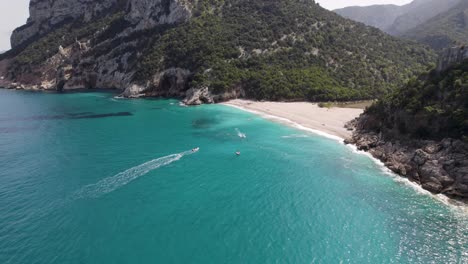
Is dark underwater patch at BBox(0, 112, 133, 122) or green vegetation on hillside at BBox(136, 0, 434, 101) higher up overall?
green vegetation on hillside at BBox(136, 0, 434, 101)

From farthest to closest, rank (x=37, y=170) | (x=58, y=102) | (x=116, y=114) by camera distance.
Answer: (x=58, y=102)
(x=116, y=114)
(x=37, y=170)

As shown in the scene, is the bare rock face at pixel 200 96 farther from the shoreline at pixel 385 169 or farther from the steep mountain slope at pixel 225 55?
the shoreline at pixel 385 169

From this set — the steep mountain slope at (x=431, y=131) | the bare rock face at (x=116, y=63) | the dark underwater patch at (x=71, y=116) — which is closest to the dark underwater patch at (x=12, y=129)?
the dark underwater patch at (x=71, y=116)

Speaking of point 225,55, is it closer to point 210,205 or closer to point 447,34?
point 210,205

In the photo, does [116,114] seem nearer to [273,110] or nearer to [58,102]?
[58,102]

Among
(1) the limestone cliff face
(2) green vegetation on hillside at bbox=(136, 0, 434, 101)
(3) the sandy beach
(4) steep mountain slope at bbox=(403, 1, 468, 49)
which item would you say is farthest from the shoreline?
(4) steep mountain slope at bbox=(403, 1, 468, 49)

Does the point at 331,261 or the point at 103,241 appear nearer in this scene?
the point at 331,261

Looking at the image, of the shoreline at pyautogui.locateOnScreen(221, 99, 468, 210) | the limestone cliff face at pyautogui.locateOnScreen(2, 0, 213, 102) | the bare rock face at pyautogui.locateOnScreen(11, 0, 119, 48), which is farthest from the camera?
the bare rock face at pyautogui.locateOnScreen(11, 0, 119, 48)

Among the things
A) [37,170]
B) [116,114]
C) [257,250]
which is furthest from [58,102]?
[257,250]

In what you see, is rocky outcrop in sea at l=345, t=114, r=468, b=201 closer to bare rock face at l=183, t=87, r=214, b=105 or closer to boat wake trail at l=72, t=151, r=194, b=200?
boat wake trail at l=72, t=151, r=194, b=200
